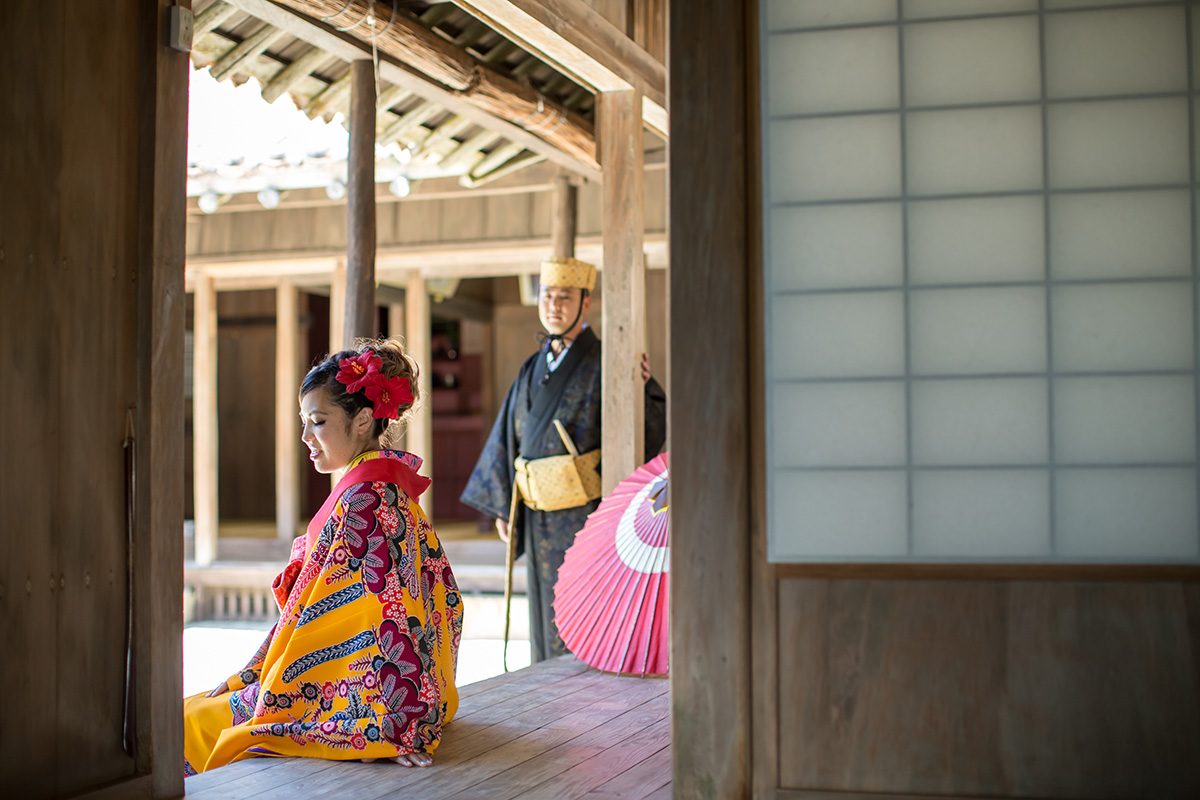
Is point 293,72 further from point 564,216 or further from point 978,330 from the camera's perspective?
point 978,330

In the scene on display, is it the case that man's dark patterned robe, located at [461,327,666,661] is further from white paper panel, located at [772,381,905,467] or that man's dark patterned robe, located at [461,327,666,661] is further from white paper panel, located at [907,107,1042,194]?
white paper panel, located at [907,107,1042,194]

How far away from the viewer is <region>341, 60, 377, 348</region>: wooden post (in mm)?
4133

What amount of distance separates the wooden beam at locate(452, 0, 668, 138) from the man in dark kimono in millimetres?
771

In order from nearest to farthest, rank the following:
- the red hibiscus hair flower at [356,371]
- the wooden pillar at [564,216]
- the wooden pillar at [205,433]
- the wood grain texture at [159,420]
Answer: the wood grain texture at [159,420], the red hibiscus hair flower at [356,371], the wooden pillar at [564,216], the wooden pillar at [205,433]

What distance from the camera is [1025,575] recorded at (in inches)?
77.7

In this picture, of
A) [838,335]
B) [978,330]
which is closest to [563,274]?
[838,335]

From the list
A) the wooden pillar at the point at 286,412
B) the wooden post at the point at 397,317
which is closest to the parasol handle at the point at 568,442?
the wooden pillar at the point at 286,412

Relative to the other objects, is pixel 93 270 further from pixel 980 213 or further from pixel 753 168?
pixel 980 213

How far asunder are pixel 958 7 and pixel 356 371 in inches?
65.7

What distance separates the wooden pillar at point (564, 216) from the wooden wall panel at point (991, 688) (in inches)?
168

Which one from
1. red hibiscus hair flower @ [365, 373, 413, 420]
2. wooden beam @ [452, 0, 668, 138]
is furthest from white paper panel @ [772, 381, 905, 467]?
wooden beam @ [452, 0, 668, 138]

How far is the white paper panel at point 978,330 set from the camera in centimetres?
198

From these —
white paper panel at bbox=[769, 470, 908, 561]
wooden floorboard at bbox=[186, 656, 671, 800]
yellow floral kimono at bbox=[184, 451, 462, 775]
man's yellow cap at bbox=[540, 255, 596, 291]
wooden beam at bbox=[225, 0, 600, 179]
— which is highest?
wooden beam at bbox=[225, 0, 600, 179]

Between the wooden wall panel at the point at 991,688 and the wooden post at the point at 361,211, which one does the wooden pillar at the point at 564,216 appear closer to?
the wooden post at the point at 361,211
